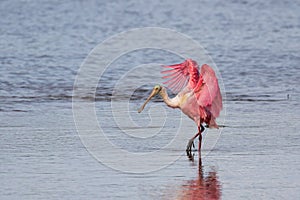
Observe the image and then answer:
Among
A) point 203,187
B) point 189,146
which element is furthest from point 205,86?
point 203,187

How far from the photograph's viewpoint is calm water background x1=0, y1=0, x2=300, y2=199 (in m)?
7.40

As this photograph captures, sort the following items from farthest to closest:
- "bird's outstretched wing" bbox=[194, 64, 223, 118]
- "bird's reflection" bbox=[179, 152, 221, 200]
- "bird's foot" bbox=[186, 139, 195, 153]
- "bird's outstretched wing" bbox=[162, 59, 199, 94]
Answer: "bird's outstretched wing" bbox=[162, 59, 199, 94]
"bird's outstretched wing" bbox=[194, 64, 223, 118]
"bird's foot" bbox=[186, 139, 195, 153]
"bird's reflection" bbox=[179, 152, 221, 200]

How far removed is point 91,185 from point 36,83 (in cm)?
667

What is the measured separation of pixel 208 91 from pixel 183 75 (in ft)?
1.81

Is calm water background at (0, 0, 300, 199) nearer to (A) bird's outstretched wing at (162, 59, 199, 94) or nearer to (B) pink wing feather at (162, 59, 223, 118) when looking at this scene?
(B) pink wing feather at (162, 59, 223, 118)

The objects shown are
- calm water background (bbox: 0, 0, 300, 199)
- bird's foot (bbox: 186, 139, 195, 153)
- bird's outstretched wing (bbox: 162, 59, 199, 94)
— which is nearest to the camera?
calm water background (bbox: 0, 0, 300, 199)

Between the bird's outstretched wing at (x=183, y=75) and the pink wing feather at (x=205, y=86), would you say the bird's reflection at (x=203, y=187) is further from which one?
the bird's outstretched wing at (x=183, y=75)

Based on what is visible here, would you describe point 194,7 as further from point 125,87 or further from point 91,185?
point 91,185

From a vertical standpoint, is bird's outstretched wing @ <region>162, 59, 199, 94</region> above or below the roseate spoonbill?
above

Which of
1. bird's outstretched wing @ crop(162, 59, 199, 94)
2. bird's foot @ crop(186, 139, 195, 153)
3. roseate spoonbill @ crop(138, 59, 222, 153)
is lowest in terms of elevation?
bird's foot @ crop(186, 139, 195, 153)

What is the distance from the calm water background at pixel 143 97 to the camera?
7398 mm

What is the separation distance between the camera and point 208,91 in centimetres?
933

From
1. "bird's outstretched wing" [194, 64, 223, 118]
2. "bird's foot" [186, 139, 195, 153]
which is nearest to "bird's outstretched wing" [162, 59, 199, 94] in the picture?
"bird's outstretched wing" [194, 64, 223, 118]

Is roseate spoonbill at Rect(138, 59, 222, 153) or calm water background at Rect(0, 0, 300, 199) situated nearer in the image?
calm water background at Rect(0, 0, 300, 199)
